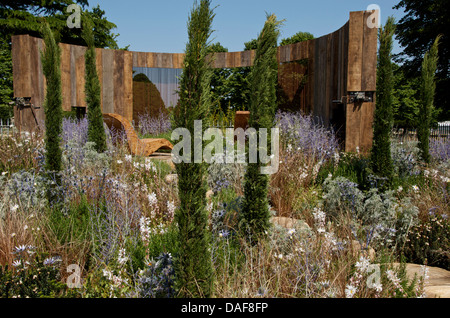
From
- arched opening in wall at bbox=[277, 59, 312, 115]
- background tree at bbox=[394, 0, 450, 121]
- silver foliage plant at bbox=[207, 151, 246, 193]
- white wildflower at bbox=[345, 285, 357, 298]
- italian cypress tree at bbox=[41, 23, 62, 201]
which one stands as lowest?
white wildflower at bbox=[345, 285, 357, 298]

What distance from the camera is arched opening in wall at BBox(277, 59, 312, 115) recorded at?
356 inches

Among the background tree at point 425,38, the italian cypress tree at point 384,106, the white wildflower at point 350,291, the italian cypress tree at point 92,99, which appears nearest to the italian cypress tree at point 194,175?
the white wildflower at point 350,291

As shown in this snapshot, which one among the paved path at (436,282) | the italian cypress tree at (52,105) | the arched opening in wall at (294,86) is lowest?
the paved path at (436,282)

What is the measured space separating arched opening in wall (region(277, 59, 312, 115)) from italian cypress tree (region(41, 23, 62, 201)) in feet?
20.6

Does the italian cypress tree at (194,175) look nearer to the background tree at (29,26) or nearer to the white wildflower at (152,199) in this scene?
the white wildflower at (152,199)

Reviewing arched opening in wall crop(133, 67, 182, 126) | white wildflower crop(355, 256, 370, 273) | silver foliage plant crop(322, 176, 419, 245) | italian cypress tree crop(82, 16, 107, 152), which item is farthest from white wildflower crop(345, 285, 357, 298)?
arched opening in wall crop(133, 67, 182, 126)

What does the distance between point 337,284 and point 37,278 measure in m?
2.02

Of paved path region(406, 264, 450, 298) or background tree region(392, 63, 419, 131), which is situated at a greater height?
background tree region(392, 63, 419, 131)

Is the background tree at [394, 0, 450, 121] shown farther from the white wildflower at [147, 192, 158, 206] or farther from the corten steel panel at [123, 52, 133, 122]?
the white wildflower at [147, 192, 158, 206]

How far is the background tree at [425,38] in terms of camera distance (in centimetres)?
1633

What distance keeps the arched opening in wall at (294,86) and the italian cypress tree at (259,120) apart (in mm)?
5982

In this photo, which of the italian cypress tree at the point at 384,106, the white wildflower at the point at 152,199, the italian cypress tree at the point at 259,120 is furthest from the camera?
the italian cypress tree at the point at 384,106
